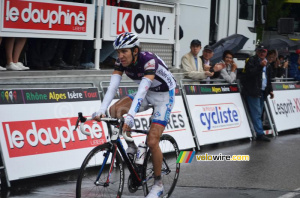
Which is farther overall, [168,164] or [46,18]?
[46,18]

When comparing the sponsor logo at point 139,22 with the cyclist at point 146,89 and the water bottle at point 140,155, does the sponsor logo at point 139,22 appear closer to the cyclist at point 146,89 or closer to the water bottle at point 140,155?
the cyclist at point 146,89

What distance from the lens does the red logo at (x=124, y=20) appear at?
13141 mm

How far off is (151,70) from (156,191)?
1.45 meters

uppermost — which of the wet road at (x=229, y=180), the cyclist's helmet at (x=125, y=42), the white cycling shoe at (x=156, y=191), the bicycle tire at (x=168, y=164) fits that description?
the cyclist's helmet at (x=125, y=42)

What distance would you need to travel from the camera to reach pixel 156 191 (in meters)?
7.65

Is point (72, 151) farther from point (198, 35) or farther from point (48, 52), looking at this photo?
point (198, 35)

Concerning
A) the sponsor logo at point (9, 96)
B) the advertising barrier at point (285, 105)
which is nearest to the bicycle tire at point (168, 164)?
the sponsor logo at point (9, 96)

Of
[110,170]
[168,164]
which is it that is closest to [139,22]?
[168,164]

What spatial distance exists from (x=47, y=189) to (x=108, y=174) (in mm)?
1802

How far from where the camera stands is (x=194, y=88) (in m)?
12.8

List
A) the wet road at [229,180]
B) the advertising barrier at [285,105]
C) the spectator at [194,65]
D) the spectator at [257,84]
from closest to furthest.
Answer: the wet road at [229,180] → the spectator at [194,65] → the spectator at [257,84] → the advertising barrier at [285,105]

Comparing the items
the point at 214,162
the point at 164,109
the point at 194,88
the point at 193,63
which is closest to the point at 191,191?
the point at 164,109

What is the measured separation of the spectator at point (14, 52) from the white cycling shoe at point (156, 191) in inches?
167

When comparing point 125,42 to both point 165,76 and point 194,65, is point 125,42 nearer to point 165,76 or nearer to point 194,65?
point 165,76
